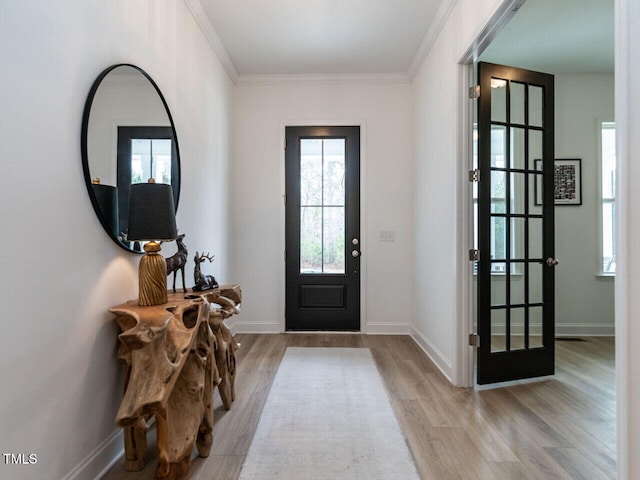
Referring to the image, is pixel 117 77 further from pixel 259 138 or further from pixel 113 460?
pixel 259 138

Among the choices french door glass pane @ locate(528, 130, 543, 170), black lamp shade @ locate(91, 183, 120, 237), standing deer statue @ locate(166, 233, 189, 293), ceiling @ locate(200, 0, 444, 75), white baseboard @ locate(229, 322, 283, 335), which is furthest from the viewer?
white baseboard @ locate(229, 322, 283, 335)

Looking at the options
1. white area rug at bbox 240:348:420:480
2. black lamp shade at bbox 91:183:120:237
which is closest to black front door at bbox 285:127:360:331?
white area rug at bbox 240:348:420:480

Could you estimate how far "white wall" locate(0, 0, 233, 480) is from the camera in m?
1.15

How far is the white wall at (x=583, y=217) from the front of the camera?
3.95m

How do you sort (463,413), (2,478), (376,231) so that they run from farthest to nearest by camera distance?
(376,231) < (463,413) < (2,478)

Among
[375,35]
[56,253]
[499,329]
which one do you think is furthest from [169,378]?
[375,35]

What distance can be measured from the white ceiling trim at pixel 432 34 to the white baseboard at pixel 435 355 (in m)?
2.71

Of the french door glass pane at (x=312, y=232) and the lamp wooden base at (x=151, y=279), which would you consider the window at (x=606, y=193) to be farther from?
the lamp wooden base at (x=151, y=279)

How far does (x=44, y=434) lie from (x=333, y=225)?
10.2ft

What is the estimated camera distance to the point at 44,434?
1282mm

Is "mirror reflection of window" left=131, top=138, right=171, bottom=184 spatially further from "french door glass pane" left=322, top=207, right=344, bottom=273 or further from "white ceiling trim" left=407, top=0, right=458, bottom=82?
"white ceiling trim" left=407, top=0, right=458, bottom=82

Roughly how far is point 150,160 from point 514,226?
252cm

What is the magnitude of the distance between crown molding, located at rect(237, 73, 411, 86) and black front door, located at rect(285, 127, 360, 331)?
0.52 m

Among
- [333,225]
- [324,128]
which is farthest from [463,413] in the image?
[324,128]
